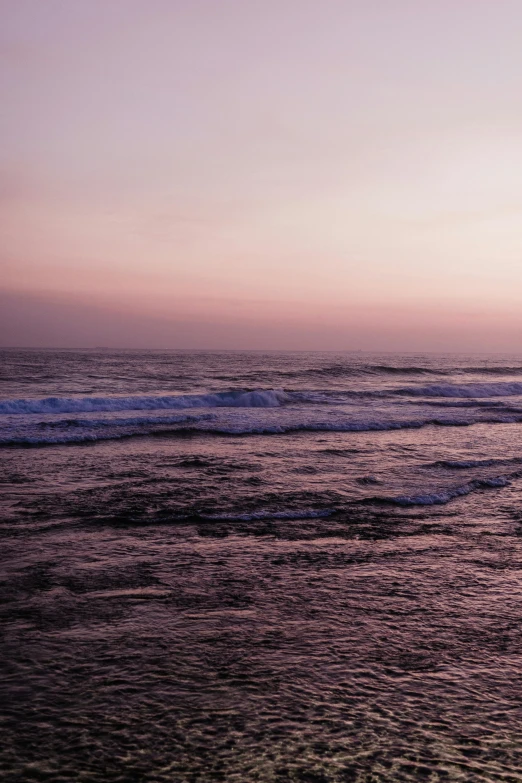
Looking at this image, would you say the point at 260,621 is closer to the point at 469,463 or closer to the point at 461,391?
the point at 469,463

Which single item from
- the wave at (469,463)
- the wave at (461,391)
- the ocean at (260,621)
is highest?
the wave at (461,391)

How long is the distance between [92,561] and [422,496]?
585 cm

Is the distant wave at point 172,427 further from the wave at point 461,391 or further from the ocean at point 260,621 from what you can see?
the wave at point 461,391

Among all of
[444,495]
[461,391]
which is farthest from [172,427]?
[461,391]

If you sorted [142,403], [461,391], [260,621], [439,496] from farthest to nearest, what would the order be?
1. [461,391]
2. [142,403]
3. [439,496]
4. [260,621]

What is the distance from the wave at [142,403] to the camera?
2547 centimetres

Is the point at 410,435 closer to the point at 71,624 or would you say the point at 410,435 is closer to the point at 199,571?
the point at 199,571

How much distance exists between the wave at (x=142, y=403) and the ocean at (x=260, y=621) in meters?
12.9

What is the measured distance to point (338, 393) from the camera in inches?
1377

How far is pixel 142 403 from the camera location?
27.1 m

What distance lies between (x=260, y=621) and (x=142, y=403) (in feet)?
74.4

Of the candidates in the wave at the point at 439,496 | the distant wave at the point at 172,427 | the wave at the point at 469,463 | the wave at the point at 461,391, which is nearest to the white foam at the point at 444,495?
the wave at the point at 439,496

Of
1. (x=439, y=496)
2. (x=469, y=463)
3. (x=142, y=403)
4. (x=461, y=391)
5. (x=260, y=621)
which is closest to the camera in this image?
(x=260, y=621)

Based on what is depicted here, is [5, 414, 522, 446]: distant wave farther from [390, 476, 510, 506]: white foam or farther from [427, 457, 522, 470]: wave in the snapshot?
[390, 476, 510, 506]: white foam
